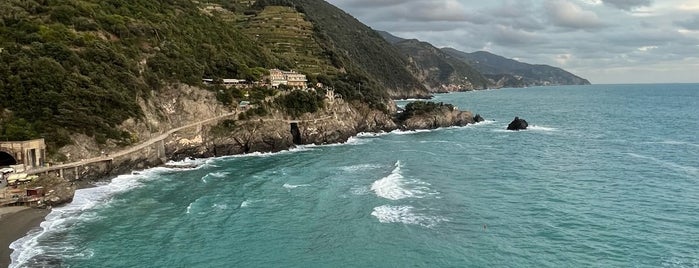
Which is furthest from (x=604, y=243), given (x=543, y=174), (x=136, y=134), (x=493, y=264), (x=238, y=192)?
(x=136, y=134)

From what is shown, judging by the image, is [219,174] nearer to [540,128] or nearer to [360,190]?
[360,190]

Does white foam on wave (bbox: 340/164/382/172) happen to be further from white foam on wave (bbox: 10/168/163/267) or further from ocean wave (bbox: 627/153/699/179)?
ocean wave (bbox: 627/153/699/179)

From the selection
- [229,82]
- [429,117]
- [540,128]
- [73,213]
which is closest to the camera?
[73,213]

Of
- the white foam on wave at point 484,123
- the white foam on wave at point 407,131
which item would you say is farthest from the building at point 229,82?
the white foam on wave at point 484,123

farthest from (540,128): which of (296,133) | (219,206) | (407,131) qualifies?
(219,206)

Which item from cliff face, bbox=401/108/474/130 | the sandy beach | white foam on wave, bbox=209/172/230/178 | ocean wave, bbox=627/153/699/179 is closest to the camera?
the sandy beach

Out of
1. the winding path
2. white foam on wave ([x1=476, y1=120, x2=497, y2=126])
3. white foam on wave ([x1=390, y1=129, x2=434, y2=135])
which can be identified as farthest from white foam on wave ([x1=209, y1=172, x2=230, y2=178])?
white foam on wave ([x1=476, y1=120, x2=497, y2=126])

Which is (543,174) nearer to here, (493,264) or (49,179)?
(493,264)
